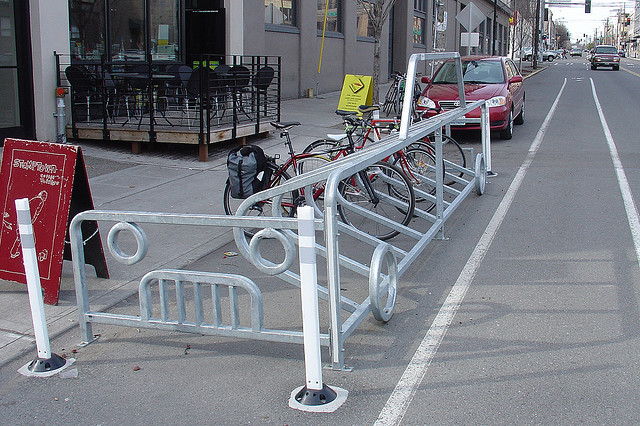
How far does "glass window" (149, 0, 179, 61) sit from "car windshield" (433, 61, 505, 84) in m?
6.03

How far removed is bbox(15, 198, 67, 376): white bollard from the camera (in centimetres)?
423

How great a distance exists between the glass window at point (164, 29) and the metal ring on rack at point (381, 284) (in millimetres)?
11558

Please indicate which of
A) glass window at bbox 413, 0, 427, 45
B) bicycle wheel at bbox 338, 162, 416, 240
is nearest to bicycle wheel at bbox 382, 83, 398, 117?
bicycle wheel at bbox 338, 162, 416, 240

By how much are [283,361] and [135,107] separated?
9081 mm

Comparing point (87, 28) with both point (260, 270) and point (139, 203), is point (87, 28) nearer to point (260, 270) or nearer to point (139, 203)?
point (139, 203)

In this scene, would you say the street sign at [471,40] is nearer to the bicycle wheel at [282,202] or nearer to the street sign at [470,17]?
the street sign at [470,17]

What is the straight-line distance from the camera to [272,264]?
4.13 meters

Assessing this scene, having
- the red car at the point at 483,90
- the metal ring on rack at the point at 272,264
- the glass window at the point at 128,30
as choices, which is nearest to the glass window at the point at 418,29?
the red car at the point at 483,90

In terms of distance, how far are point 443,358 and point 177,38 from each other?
13212mm

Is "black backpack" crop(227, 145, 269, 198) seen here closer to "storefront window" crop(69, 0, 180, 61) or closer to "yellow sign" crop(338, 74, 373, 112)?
"storefront window" crop(69, 0, 180, 61)

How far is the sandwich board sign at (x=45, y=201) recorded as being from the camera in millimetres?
5465

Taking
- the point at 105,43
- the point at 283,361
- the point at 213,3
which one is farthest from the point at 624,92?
the point at 283,361

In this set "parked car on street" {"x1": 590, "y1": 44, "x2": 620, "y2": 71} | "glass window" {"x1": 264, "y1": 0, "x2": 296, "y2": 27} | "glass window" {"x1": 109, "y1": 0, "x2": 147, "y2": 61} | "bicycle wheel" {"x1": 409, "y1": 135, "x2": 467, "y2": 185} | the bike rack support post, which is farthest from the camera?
"parked car on street" {"x1": 590, "y1": 44, "x2": 620, "y2": 71}

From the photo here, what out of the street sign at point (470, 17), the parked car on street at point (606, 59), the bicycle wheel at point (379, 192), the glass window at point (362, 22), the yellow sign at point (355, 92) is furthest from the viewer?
the parked car on street at point (606, 59)
